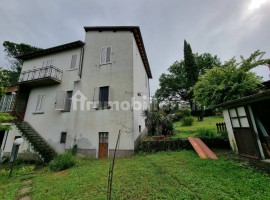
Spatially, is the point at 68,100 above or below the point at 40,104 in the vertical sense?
above

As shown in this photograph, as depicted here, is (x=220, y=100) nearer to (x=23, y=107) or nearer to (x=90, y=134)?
(x=90, y=134)

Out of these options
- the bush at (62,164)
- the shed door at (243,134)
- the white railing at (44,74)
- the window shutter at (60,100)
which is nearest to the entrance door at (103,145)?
the bush at (62,164)

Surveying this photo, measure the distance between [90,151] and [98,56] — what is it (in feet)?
27.6

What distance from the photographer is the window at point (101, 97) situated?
11781mm

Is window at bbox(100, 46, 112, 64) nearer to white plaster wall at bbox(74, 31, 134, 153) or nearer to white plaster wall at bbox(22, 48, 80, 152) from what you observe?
white plaster wall at bbox(74, 31, 134, 153)

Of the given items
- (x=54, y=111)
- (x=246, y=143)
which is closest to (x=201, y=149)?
(x=246, y=143)

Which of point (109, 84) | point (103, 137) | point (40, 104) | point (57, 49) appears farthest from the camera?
point (57, 49)

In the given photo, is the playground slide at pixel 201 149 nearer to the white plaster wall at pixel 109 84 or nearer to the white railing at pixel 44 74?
the white plaster wall at pixel 109 84

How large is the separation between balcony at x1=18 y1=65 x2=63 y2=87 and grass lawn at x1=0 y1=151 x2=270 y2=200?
9128 millimetres

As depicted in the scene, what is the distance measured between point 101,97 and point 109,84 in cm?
131

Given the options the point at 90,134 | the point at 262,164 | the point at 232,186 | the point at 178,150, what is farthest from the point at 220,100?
the point at 90,134

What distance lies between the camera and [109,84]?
11961mm

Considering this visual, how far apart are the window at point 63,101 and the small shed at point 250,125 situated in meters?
12.4

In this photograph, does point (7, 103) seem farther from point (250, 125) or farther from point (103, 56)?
point (250, 125)
